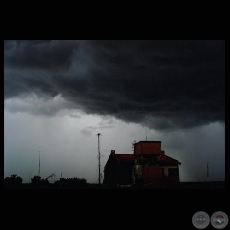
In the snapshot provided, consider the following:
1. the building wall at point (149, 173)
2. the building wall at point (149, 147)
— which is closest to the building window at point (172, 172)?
the building wall at point (149, 173)

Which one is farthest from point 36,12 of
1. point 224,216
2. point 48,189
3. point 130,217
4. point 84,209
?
point 224,216

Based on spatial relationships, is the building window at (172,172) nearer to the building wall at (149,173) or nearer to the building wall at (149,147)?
the building wall at (149,173)

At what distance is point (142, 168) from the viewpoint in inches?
1053

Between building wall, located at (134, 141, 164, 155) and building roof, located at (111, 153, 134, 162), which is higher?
building wall, located at (134, 141, 164, 155)

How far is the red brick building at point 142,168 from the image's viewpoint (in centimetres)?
2683

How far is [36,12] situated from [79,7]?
459 mm

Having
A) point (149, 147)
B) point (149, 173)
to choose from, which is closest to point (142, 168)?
point (149, 173)

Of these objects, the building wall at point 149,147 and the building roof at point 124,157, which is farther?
the building roof at point 124,157

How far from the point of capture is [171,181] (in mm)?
28203

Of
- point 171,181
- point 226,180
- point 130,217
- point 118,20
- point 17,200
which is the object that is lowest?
point 171,181

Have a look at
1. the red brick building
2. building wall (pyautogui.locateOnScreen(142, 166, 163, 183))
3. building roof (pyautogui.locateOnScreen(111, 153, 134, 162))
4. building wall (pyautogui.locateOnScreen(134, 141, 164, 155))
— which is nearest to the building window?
the red brick building

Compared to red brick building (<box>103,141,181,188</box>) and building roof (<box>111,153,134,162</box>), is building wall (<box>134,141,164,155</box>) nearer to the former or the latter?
red brick building (<box>103,141,181,188</box>)

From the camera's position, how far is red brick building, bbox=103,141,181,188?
26.8m

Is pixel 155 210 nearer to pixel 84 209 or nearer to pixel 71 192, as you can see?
pixel 84 209
